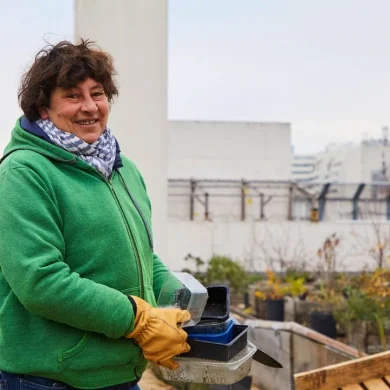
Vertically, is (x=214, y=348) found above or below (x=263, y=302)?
above

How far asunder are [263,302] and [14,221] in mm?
5524

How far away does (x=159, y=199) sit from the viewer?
15.1 ft

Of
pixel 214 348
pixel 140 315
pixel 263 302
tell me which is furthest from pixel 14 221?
pixel 263 302

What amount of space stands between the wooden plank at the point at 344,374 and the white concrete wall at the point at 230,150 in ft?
40.7

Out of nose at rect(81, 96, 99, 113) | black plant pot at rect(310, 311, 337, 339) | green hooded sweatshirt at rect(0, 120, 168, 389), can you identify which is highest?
nose at rect(81, 96, 99, 113)

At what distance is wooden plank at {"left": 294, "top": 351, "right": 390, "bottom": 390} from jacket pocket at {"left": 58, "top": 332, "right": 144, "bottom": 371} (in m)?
1.14

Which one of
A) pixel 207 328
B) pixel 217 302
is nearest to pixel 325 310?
pixel 217 302

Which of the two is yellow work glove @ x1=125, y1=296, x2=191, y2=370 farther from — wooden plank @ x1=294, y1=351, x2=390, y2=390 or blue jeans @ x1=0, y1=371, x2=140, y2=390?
wooden plank @ x1=294, y1=351, x2=390, y2=390

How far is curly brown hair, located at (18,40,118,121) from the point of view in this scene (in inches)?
67.9

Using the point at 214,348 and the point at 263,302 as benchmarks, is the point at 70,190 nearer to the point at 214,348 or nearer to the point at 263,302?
the point at 214,348

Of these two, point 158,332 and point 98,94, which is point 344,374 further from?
point 98,94

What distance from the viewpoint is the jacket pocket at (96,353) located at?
1625 mm

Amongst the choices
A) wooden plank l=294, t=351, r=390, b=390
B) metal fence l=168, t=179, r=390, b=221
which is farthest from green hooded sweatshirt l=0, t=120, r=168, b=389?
metal fence l=168, t=179, r=390, b=221

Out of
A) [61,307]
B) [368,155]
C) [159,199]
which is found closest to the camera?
[61,307]
